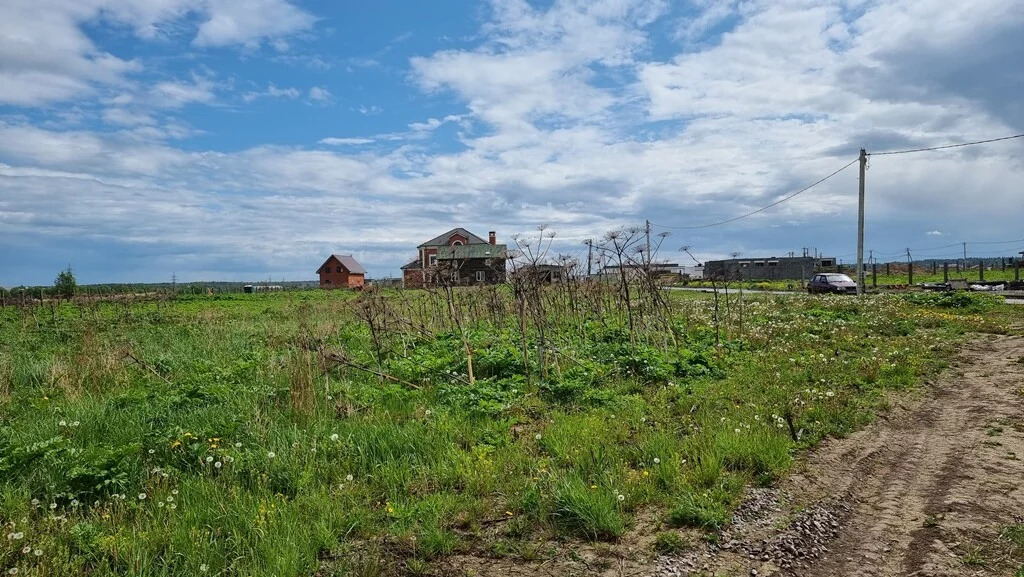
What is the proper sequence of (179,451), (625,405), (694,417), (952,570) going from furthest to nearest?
(625,405) < (694,417) < (179,451) < (952,570)

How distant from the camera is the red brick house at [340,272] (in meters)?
74.1

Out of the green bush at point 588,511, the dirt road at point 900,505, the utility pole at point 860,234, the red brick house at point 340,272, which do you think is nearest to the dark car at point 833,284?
the utility pole at point 860,234

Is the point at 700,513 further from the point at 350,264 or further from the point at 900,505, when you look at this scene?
the point at 350,264

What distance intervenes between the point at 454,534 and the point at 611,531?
1.12 meters

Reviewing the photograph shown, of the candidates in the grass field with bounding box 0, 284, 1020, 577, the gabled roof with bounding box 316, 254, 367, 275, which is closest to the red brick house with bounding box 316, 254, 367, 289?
the gabled roof with bounding box 316, 254, 367, 275

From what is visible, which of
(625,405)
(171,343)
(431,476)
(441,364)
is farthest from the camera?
(171,343)

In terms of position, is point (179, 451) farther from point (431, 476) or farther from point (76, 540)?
point (431, 476)

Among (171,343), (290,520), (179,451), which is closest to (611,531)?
(290,520)

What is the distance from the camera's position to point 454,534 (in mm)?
3980

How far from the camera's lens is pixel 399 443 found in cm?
549

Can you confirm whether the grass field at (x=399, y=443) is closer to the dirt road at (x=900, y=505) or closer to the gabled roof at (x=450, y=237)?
the dirt road at (x=900, y=505)

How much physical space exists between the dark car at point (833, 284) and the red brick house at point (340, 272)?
54.7m

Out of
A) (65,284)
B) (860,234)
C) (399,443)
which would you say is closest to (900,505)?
(399,443)

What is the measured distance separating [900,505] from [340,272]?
75.3 m
